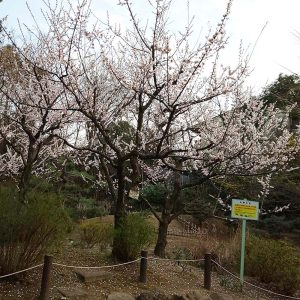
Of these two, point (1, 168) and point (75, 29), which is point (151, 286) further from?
point (1, 168)

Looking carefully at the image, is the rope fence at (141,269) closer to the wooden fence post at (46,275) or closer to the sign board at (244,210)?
the wooden fence post at (46,275)

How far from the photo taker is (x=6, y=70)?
36.0 ft

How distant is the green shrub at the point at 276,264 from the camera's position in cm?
833

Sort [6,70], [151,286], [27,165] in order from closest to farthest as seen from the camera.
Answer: [151,286]
[27,165]
[6,70]

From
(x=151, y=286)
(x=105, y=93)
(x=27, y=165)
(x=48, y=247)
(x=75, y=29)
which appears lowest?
(x=151, y=286)

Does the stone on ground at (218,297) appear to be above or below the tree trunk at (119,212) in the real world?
below

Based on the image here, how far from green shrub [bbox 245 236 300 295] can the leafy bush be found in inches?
194

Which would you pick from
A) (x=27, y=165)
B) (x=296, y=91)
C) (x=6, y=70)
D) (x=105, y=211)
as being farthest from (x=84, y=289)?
(x=105, y=211)

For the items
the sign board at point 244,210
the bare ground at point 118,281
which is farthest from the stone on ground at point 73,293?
the sign board at point 244,210

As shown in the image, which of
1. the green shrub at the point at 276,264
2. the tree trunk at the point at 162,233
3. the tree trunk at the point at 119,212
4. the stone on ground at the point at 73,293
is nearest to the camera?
the stone on ground at the point at 73,293

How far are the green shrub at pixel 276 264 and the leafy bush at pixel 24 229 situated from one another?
16.1ft

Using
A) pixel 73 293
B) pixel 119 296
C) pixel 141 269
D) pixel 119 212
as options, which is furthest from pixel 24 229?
pixel 119 212

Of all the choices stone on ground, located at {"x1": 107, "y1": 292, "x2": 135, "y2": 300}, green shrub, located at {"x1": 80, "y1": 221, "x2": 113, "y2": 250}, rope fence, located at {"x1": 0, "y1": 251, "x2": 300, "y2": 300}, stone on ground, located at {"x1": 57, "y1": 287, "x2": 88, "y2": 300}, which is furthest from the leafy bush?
green shrub, located at {"x1": 80, "y1": 221, "x2": 113, "y2": 250}

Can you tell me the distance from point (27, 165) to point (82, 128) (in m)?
3.37
